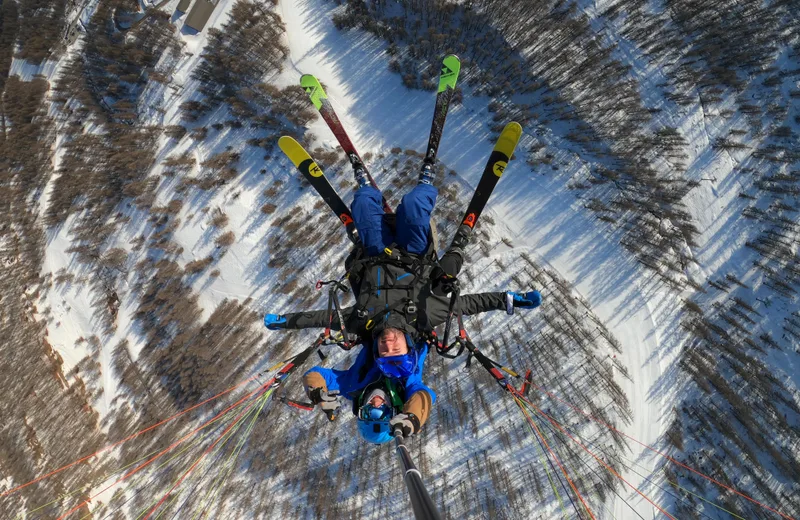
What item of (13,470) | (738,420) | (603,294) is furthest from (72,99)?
(738,420)

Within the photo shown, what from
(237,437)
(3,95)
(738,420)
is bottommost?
(738,420)

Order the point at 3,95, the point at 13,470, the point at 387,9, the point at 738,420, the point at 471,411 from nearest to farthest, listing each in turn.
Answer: the point at 738,420, the point at 471,411, the point at 387,9, the point at 13,470, the point at 3,95

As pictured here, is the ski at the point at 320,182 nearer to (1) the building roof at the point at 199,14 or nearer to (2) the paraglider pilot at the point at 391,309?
(2) the paraglider pilot at the point at 391,309

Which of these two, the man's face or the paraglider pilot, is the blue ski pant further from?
the man's face

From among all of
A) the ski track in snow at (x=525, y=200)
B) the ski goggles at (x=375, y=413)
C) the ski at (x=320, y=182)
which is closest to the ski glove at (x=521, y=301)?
the ski goggles at (x=375, y=413)

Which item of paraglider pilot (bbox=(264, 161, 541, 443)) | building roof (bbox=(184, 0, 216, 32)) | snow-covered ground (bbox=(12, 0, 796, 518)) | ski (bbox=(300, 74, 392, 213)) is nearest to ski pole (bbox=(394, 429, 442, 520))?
paraglider pilot (bbox=(264, 161, 541, 443))

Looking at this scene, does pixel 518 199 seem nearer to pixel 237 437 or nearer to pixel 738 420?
pixel 738 420
